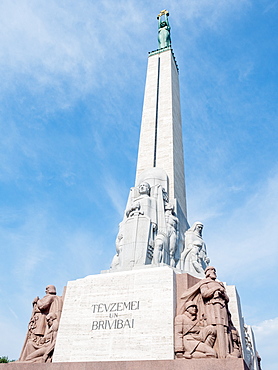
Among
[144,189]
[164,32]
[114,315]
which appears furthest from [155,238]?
[164,32]

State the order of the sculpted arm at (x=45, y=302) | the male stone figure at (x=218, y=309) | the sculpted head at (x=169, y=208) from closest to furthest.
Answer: the male stone figure at (x=218, y=309)
the sculpted arm at (x=45, y=302)
the sculpted head at (x=169, y=208)

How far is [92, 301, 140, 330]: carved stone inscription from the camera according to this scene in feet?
26.6

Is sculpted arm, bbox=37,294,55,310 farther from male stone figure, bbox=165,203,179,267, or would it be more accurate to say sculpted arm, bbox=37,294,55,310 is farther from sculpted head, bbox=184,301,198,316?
sculpted head, bbox=184,301,198,316

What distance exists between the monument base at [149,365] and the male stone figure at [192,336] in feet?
0.92

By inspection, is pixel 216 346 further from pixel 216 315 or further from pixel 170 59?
pixel 170 59

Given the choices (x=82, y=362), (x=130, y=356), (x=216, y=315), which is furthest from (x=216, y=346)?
(x=82, y=362)

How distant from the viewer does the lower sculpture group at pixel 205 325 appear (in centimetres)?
701

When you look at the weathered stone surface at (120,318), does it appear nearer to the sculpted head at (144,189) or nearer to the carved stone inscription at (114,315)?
the carved stone inscription at (114,315)

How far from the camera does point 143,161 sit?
1409cm

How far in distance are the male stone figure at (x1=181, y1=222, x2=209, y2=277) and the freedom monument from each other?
3 centimetres

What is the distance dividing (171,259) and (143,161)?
506 cm

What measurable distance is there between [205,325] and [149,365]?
1.40m

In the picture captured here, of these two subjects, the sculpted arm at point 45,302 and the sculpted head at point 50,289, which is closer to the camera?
the sculpted arm at point 45,302

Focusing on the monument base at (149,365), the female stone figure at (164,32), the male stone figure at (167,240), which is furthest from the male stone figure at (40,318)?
the female stone figure at (164,32)
